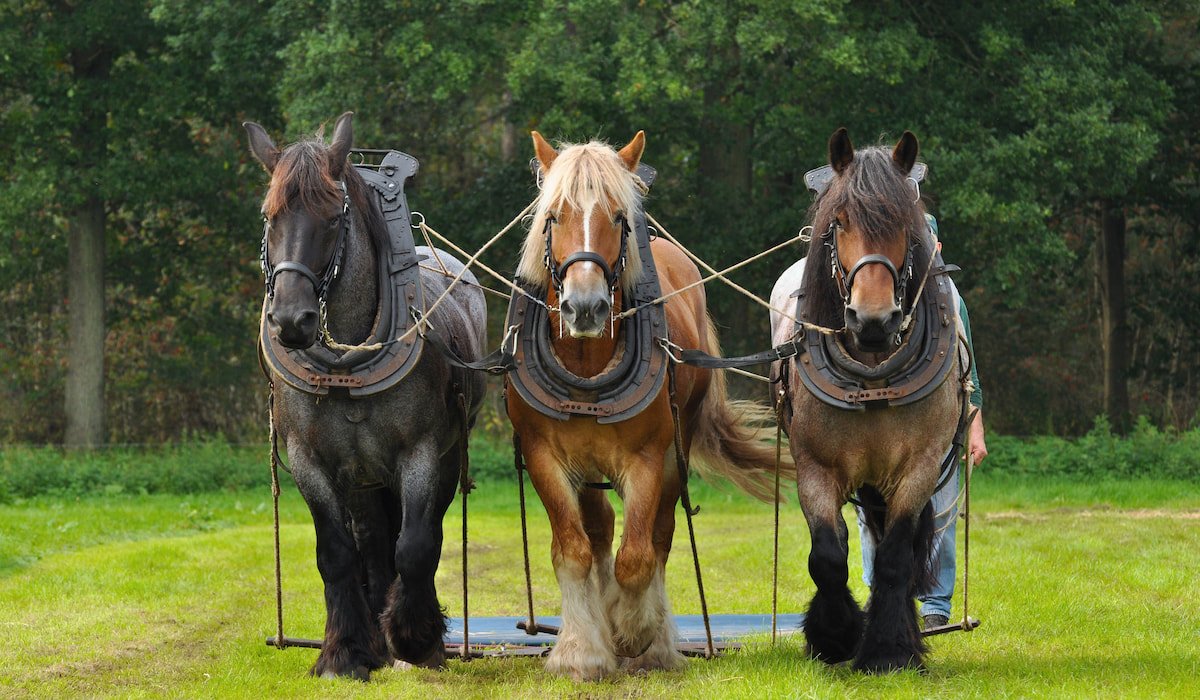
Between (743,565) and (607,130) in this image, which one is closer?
(743,565)

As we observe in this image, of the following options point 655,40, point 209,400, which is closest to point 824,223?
point 655,40

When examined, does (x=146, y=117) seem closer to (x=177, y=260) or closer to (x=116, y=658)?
(x=177, y=260)

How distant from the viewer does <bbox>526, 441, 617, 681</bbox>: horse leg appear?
5.93 meters

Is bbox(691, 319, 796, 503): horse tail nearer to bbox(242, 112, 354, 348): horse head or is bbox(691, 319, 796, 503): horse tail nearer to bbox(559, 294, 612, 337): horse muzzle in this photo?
bbox(559, 294, 612, 337): horse muzzle

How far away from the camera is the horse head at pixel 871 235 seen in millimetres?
5465

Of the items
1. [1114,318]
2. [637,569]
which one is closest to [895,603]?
[637,569]

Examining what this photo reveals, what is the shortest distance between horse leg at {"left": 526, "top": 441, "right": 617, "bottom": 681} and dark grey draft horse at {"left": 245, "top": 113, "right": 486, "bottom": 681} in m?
0.52

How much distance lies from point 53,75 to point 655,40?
7682 mm

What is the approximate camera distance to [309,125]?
1628cm

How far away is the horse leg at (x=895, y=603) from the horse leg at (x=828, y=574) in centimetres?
11

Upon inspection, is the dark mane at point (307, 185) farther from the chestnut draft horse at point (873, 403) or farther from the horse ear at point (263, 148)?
the chestnut draft horse at point (873, 403)

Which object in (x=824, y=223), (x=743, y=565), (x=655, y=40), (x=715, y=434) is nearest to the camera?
(x=824, y=223)

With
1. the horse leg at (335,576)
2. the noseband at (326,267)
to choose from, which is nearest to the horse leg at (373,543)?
the horse leg at (335,576)

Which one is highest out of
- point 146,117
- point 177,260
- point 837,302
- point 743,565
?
point 146,117
